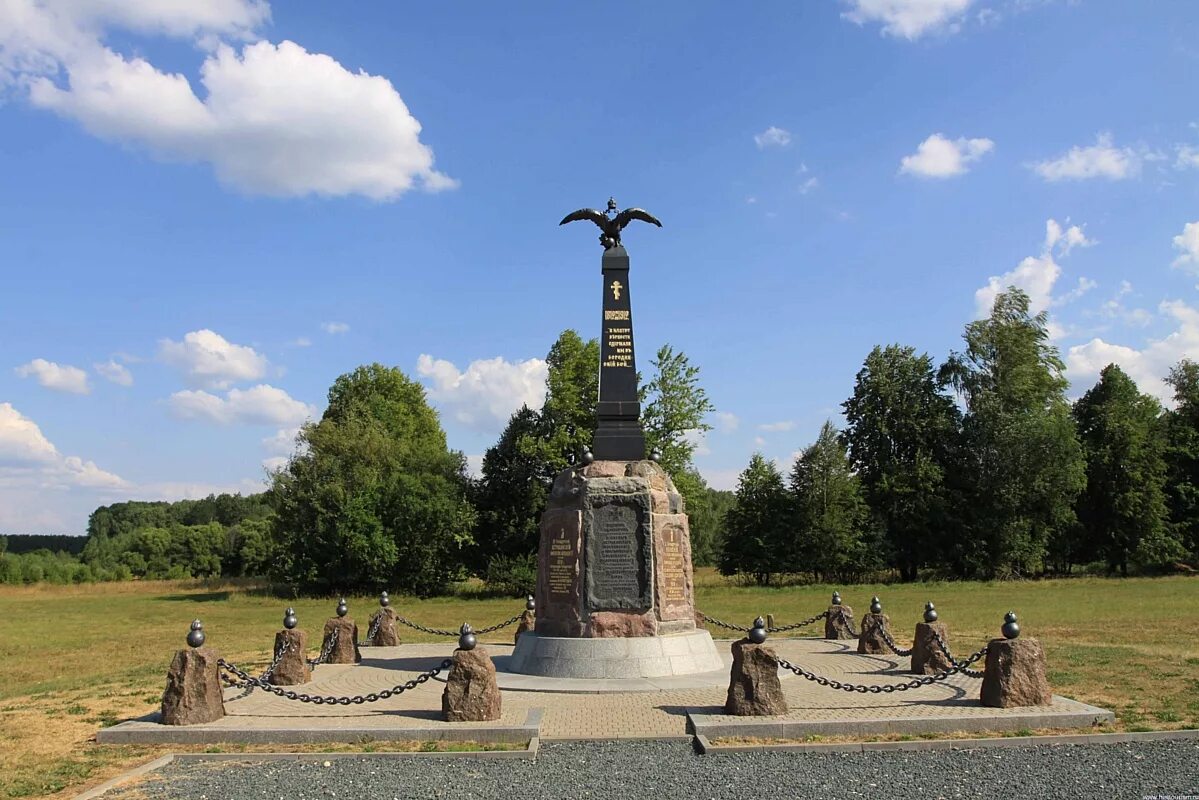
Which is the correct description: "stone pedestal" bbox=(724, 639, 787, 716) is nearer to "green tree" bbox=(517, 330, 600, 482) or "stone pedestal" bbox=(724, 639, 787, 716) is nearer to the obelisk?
the obelisk

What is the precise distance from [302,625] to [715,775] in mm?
19039

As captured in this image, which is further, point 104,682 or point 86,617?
point 86,617

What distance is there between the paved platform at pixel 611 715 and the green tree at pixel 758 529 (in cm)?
2769

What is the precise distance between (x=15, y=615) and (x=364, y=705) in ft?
82.3

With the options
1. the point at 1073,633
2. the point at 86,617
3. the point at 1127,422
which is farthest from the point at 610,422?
the point at 1127,422

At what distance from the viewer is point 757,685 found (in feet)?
29.2

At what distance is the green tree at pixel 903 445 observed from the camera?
40.8 m

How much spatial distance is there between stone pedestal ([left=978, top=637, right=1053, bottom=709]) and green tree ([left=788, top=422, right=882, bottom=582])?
1167 inches

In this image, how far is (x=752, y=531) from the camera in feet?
133

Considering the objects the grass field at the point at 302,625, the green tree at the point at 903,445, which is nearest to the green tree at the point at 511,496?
the grass field at the point at 302,625

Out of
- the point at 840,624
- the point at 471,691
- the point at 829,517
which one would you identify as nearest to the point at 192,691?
the point at 471,691

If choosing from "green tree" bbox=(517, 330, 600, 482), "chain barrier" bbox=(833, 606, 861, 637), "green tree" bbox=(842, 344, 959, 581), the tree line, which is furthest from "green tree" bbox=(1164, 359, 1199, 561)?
"chain barrier" bbox=(833, 606, 861, 637)

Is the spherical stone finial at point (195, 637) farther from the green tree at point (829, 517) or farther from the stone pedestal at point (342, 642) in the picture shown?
Result: the green tree at point (829, 517)

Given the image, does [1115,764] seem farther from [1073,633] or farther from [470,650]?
[1073,633]
